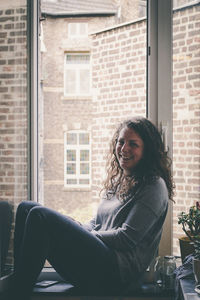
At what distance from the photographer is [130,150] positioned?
1927 millimetres

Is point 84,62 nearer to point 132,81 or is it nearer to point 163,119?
point 132,81

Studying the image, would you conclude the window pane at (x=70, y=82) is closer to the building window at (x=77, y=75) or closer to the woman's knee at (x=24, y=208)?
the building window at (x=77, y=75)

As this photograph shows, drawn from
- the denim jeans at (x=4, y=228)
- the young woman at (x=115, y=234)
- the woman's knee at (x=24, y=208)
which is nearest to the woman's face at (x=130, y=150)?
the young woman at (x=115, y=234)

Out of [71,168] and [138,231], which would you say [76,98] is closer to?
[71,168]

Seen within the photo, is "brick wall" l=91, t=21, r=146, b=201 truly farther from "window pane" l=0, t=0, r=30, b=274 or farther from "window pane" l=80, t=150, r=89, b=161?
"window pane" l=80, t=150, r=89, b=161

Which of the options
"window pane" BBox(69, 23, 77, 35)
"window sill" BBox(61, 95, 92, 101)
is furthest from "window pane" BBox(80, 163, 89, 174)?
"window pane" BBox(69, 23, 77, 35)

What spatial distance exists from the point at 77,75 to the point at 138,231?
27.5ft

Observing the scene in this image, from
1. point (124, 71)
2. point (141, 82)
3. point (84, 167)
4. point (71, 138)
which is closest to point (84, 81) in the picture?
point (71, 138)

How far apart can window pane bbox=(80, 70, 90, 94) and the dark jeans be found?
734 cm

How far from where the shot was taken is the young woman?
64.4 inches

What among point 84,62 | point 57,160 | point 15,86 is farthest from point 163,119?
point 57,160

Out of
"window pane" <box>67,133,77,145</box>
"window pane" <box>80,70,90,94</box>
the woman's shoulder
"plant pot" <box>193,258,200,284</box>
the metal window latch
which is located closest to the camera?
"plant pot" <box>193,258,200,284</box>

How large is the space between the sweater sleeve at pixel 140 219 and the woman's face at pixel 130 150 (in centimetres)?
19

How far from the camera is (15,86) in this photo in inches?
→ 81.6
